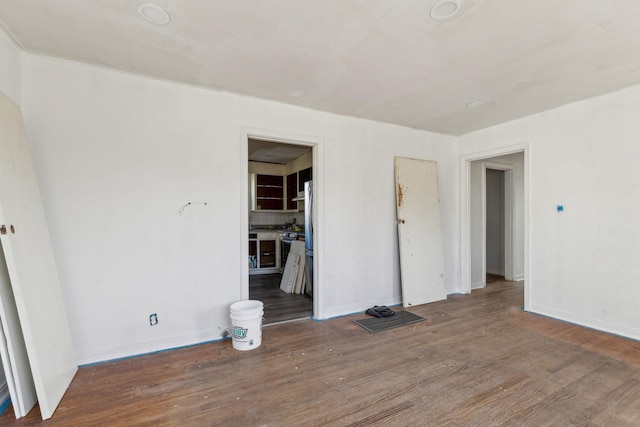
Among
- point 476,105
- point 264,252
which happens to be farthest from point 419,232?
point 264,252

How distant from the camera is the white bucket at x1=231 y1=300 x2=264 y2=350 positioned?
9.25ft

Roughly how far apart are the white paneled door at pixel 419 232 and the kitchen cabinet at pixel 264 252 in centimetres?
313

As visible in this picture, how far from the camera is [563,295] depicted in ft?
11.8

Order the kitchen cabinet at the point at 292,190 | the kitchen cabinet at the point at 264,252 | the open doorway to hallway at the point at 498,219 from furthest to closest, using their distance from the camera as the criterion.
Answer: the kitchen cabinet at the point at 292,190, the kitchen cabinet at the point at 264,252, the open doorway to hallway at the point at 498,219

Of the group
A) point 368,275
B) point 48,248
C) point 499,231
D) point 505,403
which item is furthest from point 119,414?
point 499,231

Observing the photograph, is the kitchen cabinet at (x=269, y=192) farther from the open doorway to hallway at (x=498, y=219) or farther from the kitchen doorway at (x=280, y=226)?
the open doorway to hallway at (x=498, y=219)

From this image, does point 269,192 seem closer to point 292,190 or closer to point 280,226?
point 292,190

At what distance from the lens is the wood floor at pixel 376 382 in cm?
193

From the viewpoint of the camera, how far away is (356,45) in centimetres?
226

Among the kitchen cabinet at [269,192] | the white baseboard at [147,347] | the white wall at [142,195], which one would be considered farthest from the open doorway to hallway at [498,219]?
the white baseboard at [147,347]

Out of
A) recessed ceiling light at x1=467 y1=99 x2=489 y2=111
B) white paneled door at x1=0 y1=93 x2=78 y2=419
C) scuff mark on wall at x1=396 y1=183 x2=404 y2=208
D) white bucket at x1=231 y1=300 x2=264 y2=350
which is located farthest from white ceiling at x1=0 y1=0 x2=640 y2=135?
white bucket at x1=231 y1=300 x2=264 y2=350

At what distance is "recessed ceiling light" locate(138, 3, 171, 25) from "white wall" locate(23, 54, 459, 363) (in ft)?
3.19

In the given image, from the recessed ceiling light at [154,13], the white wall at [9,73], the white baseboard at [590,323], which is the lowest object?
the white baseboard at [590,323]

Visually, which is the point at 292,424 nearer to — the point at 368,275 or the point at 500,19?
the point at 368,275
